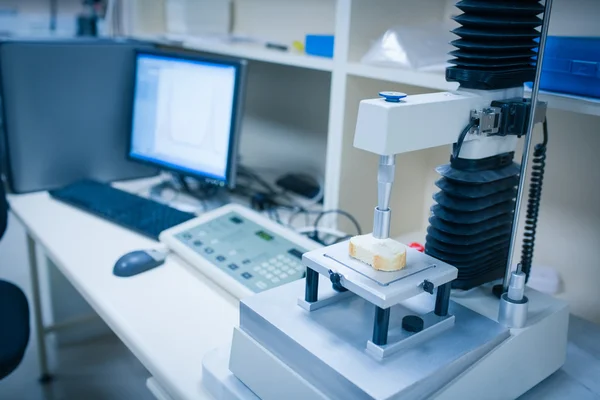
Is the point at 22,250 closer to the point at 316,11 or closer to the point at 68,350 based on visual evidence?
the point at 68,350

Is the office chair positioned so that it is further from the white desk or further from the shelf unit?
the shelf unit

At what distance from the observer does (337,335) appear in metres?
0.64

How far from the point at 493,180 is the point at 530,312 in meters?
0.18

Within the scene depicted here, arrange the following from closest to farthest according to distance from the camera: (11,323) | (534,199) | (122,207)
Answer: (534,199), (11,323), (122,207)

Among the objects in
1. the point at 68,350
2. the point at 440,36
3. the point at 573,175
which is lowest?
the point at 68,350

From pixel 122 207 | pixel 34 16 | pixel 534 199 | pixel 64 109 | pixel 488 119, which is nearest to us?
pixel 488 119

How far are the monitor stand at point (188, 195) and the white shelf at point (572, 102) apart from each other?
93 centimetres

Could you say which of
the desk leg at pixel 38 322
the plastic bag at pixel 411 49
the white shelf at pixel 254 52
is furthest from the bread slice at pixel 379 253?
the desk leg at pixel 38 322

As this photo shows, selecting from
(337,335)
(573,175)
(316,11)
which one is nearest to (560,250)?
(573,175)

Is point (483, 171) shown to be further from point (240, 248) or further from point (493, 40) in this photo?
point (240, 248)

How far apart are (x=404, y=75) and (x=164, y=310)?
60 centimetres

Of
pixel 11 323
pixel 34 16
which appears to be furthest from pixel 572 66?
pixel 34 16

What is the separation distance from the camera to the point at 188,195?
1.61m

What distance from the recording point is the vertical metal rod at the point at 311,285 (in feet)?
2.27
